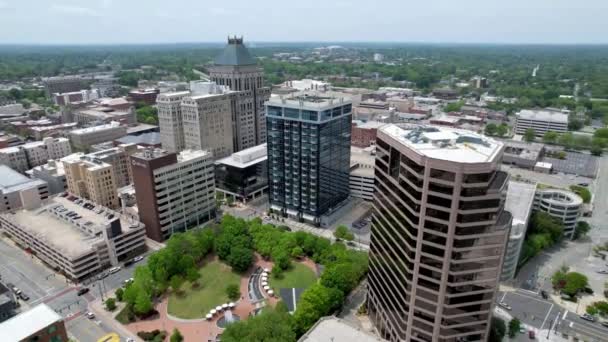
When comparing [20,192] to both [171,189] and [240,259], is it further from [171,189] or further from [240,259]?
[240,259]

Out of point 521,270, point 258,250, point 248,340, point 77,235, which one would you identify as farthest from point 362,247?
point 77,235

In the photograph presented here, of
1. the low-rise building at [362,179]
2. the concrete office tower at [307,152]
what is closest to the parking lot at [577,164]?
the low-rise building at [362,179]

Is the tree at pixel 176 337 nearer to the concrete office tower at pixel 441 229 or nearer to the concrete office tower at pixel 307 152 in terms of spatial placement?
the concrete office tower at pixel 441 229

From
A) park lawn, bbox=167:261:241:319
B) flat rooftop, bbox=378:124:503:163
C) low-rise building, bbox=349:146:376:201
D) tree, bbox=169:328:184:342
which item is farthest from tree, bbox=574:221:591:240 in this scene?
tree, bbox=169:328:184:342

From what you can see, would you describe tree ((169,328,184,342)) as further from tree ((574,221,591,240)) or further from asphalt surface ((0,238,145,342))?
tree ((574,221,591,240))

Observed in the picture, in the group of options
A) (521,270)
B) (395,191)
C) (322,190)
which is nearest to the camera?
(395,191)

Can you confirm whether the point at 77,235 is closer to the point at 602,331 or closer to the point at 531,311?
the point at 531,311
